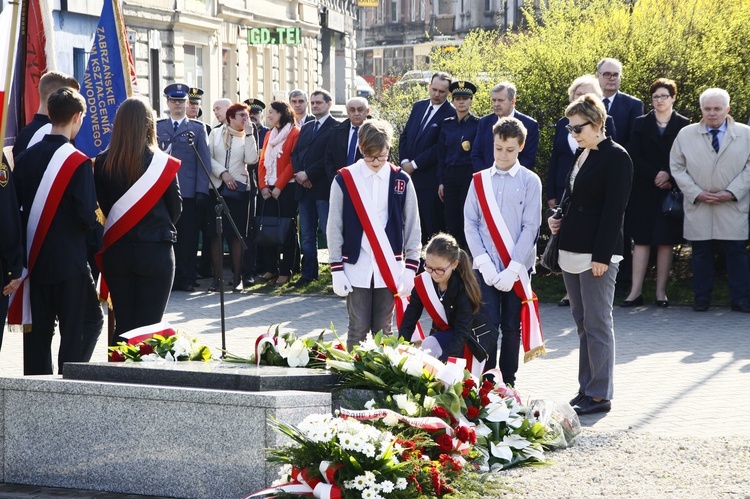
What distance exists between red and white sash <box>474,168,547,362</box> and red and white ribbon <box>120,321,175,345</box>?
7.36 feet

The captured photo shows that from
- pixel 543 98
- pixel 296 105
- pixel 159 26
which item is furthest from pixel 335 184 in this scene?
pixel 159 26

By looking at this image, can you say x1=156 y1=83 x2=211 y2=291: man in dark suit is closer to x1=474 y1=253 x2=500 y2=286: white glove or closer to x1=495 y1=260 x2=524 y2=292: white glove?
x1=474 y1=253 x2=500 y2=286: white glove

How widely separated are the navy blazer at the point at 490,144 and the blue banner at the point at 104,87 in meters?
4.11

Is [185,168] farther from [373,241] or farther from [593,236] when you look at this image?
[593,236]

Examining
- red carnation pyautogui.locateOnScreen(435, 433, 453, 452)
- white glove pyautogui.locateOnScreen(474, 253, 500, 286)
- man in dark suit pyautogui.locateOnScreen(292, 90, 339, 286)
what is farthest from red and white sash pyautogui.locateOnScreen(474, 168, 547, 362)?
man in dark suit pyautogui.locateOnScreen(292, 90, 339, 286)

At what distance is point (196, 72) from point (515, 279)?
28.5m

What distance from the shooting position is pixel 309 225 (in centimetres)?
1457

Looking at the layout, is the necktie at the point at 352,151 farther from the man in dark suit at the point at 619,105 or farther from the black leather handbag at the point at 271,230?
the man in dark suit at the point at 619,105

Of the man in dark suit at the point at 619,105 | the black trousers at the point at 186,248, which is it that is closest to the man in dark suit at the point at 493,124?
the man in dark suit at the point at 619,105

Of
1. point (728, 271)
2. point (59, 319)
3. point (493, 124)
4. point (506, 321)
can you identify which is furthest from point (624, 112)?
point (59, 319)

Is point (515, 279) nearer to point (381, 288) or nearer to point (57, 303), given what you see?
point (381, 288)

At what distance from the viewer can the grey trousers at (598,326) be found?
786cm

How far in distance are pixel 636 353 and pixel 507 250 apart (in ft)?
7.92

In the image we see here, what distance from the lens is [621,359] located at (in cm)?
981
